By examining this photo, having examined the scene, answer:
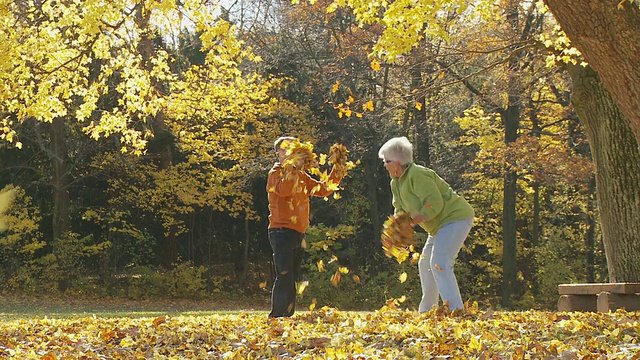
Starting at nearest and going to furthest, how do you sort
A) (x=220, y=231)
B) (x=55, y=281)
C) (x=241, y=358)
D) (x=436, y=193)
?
(x=241, y=358) → (x=436, y=193) → (x=55, y=281) → (x=220, y=231)

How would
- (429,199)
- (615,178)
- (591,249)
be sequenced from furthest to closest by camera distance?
(591,249)
(615,178)
(429,199)

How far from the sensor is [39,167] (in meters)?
26.0

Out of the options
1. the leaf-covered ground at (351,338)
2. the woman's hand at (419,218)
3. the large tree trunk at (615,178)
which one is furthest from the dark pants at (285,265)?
the large tree trunk at (615,178)

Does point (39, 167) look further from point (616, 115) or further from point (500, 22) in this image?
point (616, 115)

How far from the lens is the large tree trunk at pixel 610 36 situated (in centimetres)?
711

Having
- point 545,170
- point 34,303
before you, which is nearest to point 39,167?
point 34,303

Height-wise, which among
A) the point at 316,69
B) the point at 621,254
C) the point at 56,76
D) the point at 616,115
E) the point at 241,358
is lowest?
the point at 241,358

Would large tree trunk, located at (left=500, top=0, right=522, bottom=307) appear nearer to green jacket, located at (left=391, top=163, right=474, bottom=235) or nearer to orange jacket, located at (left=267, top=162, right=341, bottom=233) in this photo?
orange jacket, located at (left=267, top=162, right=341, bottom=233)

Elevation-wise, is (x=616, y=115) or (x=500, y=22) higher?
(x=500, y=22)

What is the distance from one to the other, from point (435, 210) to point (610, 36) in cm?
205

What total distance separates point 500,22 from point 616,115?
10.6 meters

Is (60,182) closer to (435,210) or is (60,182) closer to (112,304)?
(112,304)

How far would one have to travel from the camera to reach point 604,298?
364 inches

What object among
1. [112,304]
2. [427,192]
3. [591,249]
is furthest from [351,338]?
[591,249]
